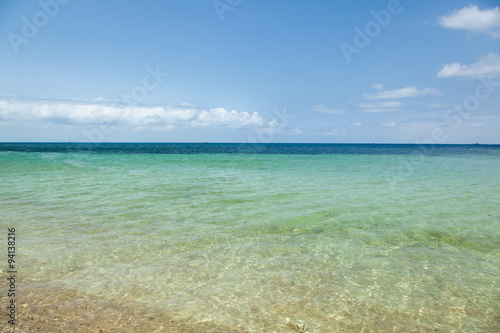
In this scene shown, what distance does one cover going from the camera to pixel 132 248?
7.52 meters

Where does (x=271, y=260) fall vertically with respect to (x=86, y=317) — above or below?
above

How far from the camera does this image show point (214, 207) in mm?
12242

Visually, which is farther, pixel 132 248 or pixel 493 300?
pixel 132 248

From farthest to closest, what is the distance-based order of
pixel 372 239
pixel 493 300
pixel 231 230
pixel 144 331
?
pixel 231 230
pixel 372 239
pixel 493 300
pixel 144 331

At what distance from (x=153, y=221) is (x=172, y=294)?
5055 millimetres

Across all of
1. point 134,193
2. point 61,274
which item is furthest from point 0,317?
point 134,193

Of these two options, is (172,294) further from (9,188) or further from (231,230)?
(9,188)

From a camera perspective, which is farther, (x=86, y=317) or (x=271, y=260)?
(x=271, y=260)

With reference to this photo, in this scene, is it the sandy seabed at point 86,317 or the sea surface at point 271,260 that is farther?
the sea surface at point 271,260

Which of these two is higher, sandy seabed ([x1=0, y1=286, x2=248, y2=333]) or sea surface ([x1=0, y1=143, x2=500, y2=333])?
sea surface ([x1=0, y1=143, x2=500, y2=333])

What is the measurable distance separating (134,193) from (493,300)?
1452 centimetres

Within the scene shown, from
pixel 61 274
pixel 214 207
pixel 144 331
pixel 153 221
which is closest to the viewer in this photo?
pixel 144 331

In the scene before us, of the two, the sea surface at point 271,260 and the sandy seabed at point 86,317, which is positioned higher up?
the sea surface at point 271,260

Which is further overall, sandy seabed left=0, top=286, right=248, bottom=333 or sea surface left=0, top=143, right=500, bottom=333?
sea surface left=0, top=143, right=500, bottom=333
